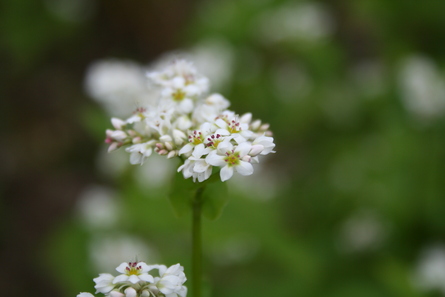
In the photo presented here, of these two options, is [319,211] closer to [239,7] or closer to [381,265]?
[381,265]

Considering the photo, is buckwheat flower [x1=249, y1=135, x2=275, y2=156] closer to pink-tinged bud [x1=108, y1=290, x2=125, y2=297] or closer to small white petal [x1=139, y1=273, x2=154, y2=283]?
small white petal [x1=139, y1=273, x2=154, y2=283]

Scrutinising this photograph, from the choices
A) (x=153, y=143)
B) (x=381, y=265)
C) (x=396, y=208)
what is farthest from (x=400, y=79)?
(x=153, y=143)

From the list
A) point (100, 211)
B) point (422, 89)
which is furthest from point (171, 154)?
point (422, 89)

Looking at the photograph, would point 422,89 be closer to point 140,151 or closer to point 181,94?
point 181,94

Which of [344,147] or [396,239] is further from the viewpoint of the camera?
[344,147]

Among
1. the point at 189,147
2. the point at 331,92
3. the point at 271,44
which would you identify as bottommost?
the point at 189,147
